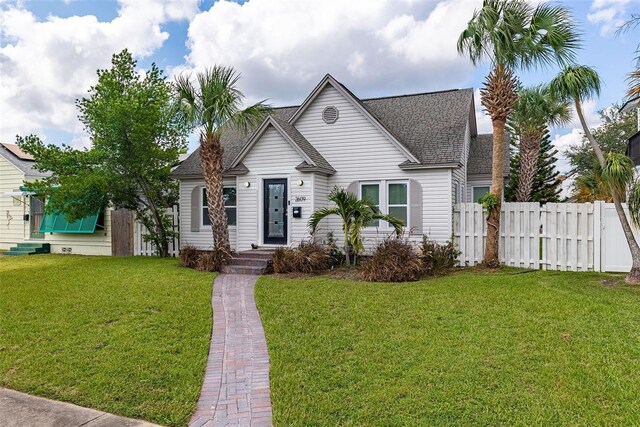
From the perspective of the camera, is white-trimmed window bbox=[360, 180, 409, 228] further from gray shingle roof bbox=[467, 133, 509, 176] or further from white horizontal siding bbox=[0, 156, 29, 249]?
white horizontal siding bbox=[0, 156, 29, 249]

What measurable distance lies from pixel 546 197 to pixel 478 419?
24124 millimetres

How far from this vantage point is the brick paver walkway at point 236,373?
3830mm

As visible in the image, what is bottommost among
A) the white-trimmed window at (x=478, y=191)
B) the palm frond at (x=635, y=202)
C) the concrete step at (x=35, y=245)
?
the concrete step at (x=35, y=245)

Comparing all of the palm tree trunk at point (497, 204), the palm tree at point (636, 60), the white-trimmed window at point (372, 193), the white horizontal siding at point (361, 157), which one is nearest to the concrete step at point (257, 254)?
the white horizontal siding at point (361, 157)

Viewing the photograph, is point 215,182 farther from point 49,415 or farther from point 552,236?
point 552,236

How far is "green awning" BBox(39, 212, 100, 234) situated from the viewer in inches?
671

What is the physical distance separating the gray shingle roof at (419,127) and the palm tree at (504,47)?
5.95 feet

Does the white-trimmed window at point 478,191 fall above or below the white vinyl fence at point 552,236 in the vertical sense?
above

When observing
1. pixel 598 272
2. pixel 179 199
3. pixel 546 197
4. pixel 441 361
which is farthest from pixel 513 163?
pixel 441 361

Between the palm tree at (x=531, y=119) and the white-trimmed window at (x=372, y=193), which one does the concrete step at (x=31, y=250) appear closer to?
the white-trimmed window at (x=372, y=193)

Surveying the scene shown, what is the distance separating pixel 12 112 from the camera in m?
13.4

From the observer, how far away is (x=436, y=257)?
11.2 meters

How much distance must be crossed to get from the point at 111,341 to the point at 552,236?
433 inches

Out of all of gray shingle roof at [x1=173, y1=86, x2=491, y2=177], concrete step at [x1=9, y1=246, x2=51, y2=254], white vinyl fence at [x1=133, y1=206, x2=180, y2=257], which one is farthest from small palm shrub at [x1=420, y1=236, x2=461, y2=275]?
concrete step at [x1=9, y1=246, x2=51, y2=254]
